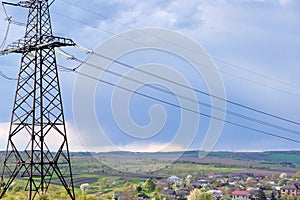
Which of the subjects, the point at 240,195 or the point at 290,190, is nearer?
the point at 240,195

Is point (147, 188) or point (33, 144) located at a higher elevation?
point (33, 144)

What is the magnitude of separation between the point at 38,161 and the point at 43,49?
4199 mm

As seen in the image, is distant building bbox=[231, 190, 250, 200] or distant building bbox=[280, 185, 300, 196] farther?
distant building bbox=[280, 185, 300, 196]

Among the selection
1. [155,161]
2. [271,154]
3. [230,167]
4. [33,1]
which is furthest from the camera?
[271,154]

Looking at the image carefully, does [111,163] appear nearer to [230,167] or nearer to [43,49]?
[230,167]

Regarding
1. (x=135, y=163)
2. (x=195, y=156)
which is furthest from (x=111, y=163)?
(x=195, y=156)

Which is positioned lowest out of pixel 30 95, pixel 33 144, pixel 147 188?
pixel 147 188

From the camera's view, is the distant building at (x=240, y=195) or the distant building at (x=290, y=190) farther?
the distant building at (x=290, y=190)

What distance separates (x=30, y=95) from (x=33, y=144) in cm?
181

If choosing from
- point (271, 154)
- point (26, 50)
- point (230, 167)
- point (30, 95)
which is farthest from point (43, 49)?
point (271, 154)

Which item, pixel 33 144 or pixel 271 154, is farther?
pixel 271 154

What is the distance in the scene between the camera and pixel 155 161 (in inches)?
3878

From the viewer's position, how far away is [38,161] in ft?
53.6

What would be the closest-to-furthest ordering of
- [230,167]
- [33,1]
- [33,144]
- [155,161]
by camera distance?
[33,144]
[33,1]
[155,161]
[230,167]
